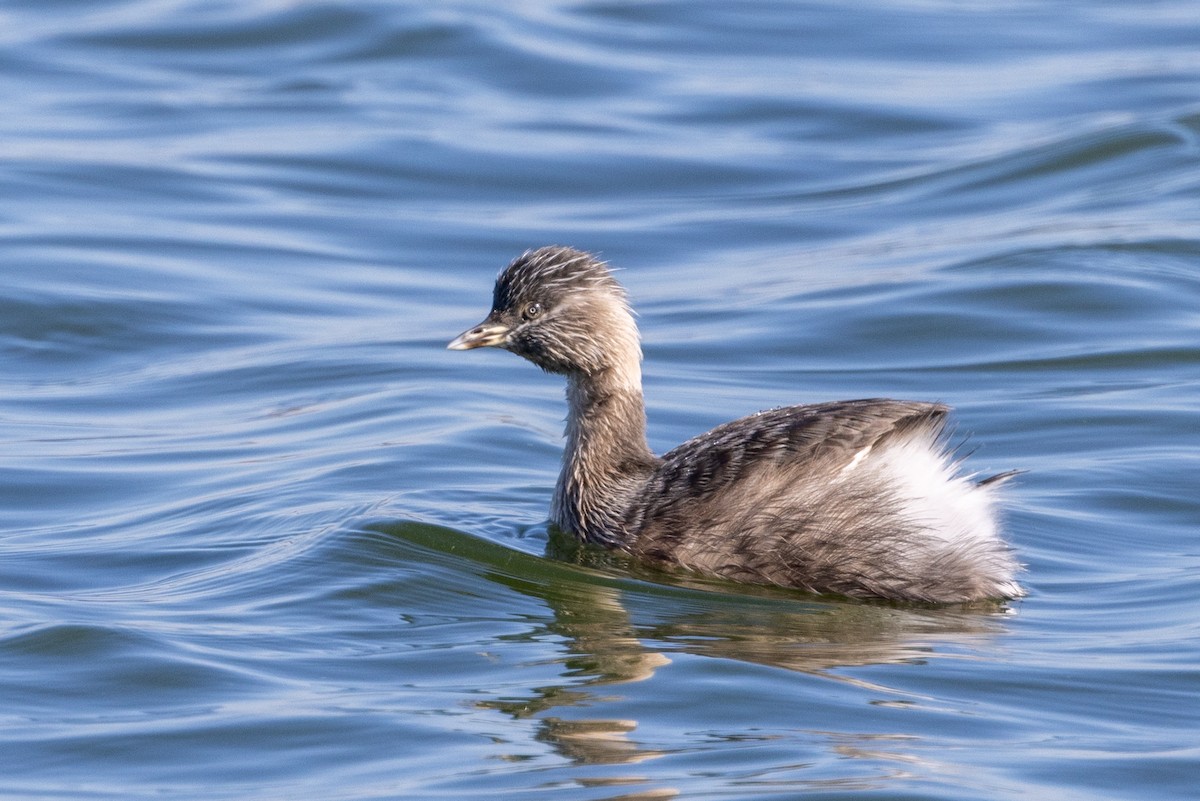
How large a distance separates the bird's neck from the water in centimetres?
23

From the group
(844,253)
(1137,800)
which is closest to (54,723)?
(1137,800)

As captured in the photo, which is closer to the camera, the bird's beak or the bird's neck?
the bird's neck

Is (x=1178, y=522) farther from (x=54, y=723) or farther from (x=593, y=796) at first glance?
(x=54, y=723)

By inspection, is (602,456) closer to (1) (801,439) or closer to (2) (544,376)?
(1) (801,439)

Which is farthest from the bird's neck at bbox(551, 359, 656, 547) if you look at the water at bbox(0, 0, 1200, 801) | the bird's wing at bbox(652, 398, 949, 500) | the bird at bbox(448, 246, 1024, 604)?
the bird's wing at bbox(652, 398, 949, 500)

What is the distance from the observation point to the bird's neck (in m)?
8.62

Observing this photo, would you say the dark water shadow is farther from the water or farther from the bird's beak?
the bird's beak

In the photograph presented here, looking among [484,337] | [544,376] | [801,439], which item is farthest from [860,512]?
[544,376]

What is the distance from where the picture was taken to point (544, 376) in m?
12.5

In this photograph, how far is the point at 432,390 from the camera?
11844 millimetres

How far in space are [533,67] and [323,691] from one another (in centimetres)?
1335

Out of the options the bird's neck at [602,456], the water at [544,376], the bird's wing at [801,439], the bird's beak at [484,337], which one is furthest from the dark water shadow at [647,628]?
the bird's beak at [484,337]

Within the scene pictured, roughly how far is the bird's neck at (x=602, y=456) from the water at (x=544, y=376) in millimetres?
228

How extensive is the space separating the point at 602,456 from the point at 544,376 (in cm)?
368
